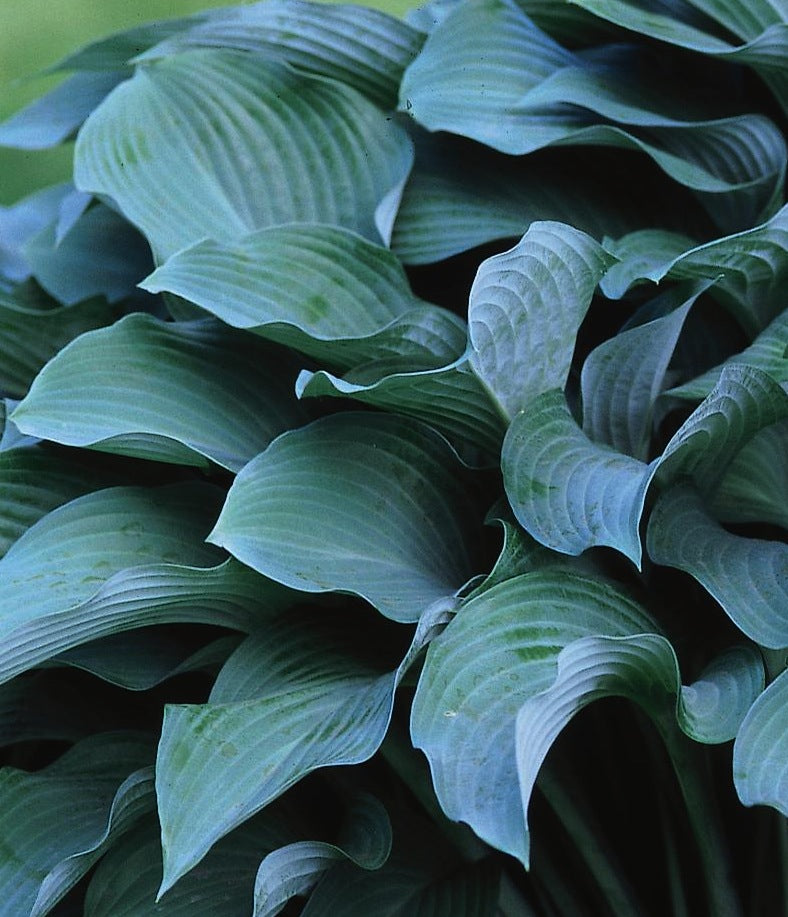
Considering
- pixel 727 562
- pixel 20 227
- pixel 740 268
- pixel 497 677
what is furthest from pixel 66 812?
pixel 20 227

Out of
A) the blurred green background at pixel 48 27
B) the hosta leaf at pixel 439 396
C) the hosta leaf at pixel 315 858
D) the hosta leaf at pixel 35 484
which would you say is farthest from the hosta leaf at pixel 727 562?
the blurred green background at pixel 48 27

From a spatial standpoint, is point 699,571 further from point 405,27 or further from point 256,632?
point 405,27

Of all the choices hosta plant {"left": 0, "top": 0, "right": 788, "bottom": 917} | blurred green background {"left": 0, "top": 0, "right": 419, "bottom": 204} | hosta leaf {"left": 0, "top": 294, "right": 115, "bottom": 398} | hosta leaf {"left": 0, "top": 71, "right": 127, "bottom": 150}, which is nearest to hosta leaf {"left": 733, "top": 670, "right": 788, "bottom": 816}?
hosta plant {"left": 0, "top": 0, "right": 788, "bottom": 917}

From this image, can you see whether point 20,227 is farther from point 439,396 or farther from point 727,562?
point 727,562

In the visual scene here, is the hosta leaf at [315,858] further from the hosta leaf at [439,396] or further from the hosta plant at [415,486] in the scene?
the hosta leaf at [439,396]

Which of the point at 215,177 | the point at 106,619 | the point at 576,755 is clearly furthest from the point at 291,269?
the point at 576,755

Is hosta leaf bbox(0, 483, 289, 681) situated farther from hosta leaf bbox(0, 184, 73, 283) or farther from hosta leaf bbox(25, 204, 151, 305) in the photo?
hosta leaf bbox(0, 184, 73, 283)
